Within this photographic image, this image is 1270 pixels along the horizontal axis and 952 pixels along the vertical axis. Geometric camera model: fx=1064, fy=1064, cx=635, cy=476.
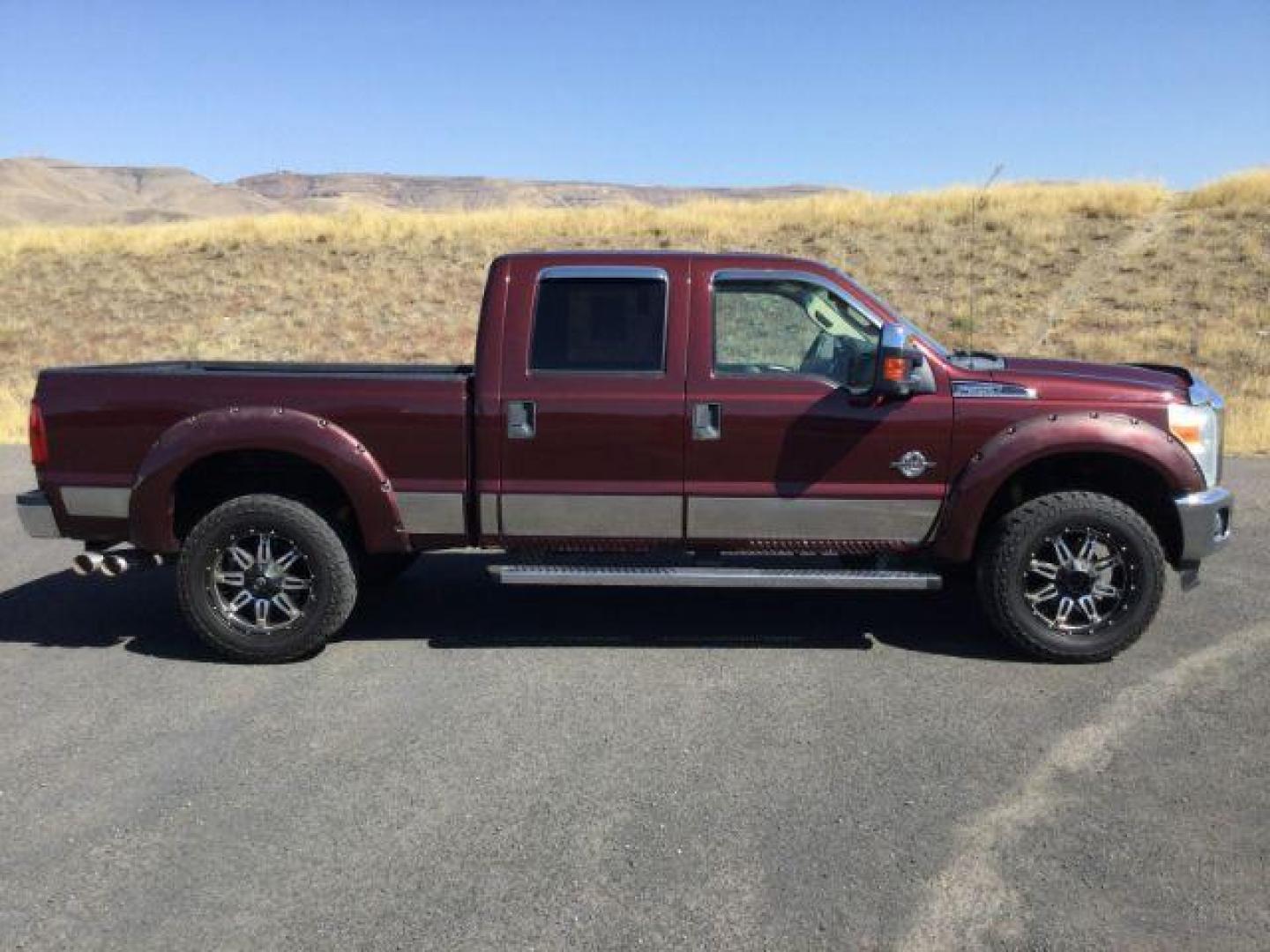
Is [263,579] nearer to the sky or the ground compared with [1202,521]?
nearer to the ground

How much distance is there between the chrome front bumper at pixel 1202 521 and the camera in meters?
5.22

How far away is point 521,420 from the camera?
17.5ft

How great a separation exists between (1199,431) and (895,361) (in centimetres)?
163

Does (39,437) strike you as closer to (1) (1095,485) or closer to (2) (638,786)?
(2) (638,786)

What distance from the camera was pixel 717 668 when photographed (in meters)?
5.28

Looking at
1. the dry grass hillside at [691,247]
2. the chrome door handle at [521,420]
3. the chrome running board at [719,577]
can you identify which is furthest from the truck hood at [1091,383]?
the dry grass hillside at [691,247]

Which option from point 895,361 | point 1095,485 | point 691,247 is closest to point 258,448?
point 895,361

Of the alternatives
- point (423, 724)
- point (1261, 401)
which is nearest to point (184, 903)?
point (423, 724)

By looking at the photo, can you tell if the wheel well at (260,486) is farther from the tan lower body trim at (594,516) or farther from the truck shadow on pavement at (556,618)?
the tan lower body trim at (594,516)

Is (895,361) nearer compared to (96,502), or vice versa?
(895,361)

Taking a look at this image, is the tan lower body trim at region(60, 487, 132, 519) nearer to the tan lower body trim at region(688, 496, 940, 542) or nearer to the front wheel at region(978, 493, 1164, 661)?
the tan lower body trim at region(688, 496, 940, 542)

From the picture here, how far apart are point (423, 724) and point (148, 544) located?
1.94 meters

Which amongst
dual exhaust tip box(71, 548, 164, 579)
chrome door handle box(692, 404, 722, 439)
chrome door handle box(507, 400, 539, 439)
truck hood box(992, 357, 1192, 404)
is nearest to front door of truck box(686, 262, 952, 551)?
chrome door handle box(692, 404, 722, 439)

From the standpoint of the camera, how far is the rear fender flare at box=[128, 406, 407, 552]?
5.28m
